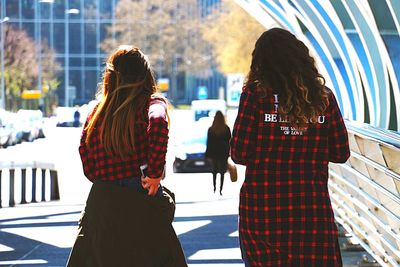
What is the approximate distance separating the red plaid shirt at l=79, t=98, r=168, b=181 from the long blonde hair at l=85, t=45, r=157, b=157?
0.04m

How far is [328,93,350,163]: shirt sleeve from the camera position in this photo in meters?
4.61

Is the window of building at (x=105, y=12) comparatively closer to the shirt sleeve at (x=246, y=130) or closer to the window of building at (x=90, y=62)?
the window of building at (x=90, y=62)

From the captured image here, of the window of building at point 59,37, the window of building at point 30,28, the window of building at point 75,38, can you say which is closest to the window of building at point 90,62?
the window of building at point 75,38

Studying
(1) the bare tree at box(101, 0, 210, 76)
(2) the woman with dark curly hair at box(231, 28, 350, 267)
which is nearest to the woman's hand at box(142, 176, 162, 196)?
(2) the woman with dark curly hair at box(231, 28, 350, 267)

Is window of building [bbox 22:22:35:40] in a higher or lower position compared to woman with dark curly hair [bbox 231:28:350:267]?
higher

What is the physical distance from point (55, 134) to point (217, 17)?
25676 mm

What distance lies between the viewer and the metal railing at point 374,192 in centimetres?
657

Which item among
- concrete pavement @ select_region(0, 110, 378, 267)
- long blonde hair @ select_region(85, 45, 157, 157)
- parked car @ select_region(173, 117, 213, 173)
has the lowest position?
parked car @ select_region(173, 117, 213, 173)

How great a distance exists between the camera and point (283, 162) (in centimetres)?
452

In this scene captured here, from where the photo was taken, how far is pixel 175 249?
511 centimetres

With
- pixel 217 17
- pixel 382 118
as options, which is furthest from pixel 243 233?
pixel 217 17

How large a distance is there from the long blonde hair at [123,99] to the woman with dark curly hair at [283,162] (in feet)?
2.49

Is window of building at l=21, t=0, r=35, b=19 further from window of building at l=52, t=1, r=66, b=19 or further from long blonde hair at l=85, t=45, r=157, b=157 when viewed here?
long blonde hair at l=85, t=45, r=157, b=157

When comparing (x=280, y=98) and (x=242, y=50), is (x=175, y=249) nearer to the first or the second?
(x=280, y=98)
